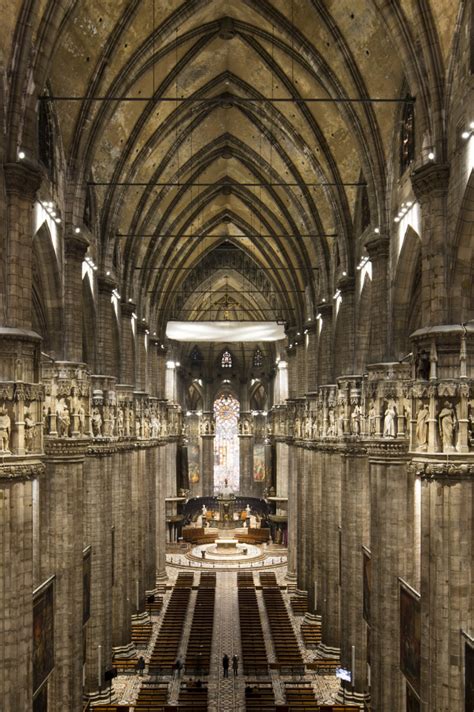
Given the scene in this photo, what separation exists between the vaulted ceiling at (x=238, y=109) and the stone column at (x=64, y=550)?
8352mm

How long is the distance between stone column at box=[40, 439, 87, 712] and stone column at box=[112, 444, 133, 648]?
35.1ft

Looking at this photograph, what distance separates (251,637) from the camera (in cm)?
3897

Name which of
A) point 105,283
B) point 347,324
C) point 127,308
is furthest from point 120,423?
point 347,324

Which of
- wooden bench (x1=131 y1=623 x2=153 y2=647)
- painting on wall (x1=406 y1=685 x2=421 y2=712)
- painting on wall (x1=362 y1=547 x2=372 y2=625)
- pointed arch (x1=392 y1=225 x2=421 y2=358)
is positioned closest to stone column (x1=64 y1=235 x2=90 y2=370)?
pointed arch (x1=392 y1=225 x2=421 y2=358)

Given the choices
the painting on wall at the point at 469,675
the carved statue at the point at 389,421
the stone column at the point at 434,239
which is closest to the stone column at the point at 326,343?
the carved statue at the point at 389,421

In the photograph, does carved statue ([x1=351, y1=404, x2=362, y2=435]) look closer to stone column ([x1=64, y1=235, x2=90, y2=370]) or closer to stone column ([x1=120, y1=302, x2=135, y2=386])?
stone column ([x1=64, y1=235, x2=90, y2=370])

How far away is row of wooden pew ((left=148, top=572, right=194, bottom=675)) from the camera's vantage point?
113 feet

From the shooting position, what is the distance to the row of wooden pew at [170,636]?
34.6 metres

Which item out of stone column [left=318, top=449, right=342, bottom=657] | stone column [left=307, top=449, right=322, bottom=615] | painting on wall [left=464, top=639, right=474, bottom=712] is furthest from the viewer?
stone column [left=307, top=449, right=322, bottom=615]

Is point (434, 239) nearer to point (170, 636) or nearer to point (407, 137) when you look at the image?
point (407, 137)

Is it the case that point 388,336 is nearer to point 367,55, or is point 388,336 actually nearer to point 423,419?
point 423,419

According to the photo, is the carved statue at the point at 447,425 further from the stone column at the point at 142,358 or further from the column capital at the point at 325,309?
the stone column at the point at 142,358

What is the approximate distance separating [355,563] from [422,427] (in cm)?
1358

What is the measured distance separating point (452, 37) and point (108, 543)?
22.8 metres
